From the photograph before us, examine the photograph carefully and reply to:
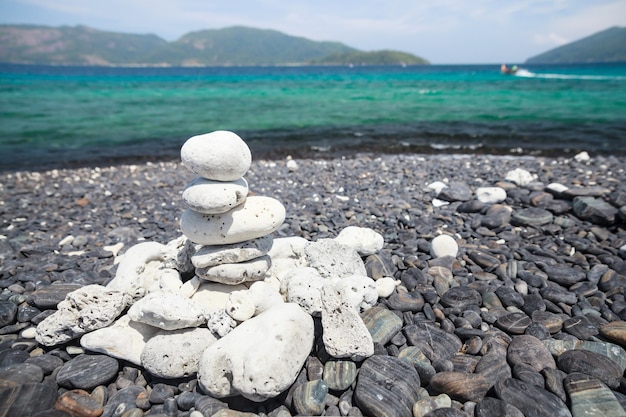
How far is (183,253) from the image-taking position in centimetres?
402

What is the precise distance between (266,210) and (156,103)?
91.2 feet

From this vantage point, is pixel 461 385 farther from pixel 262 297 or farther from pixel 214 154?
pixel 214 154

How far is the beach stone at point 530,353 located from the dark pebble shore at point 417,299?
1 centimetres

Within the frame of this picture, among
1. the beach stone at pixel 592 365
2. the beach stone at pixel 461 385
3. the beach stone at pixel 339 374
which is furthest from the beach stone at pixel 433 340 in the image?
the beach stone at pixel 592 365

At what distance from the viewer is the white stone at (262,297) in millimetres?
3398

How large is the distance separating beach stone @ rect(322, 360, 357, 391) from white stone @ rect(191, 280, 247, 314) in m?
1.20

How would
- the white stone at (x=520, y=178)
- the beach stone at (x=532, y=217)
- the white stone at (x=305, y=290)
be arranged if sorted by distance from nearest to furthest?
the white stone at (x=305, y=290) < the beach stone at (x=532, y=217) < the white stone at (x=520, y=178)

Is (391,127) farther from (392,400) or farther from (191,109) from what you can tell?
(392,400)

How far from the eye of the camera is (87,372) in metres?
3.08

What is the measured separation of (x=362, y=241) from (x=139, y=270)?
106 inches

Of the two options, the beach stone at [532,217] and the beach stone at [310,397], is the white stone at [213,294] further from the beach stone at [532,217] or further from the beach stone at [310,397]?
Answer: the beach stone at [532,217]

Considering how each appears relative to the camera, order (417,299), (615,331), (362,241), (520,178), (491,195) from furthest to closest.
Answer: (520,178) < (491,195) < (362,241) < (417,299) < (615,331)

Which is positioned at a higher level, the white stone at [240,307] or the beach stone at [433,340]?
the white stone at [240,307]

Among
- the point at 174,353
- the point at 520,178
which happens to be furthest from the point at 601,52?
the point at 174,353
